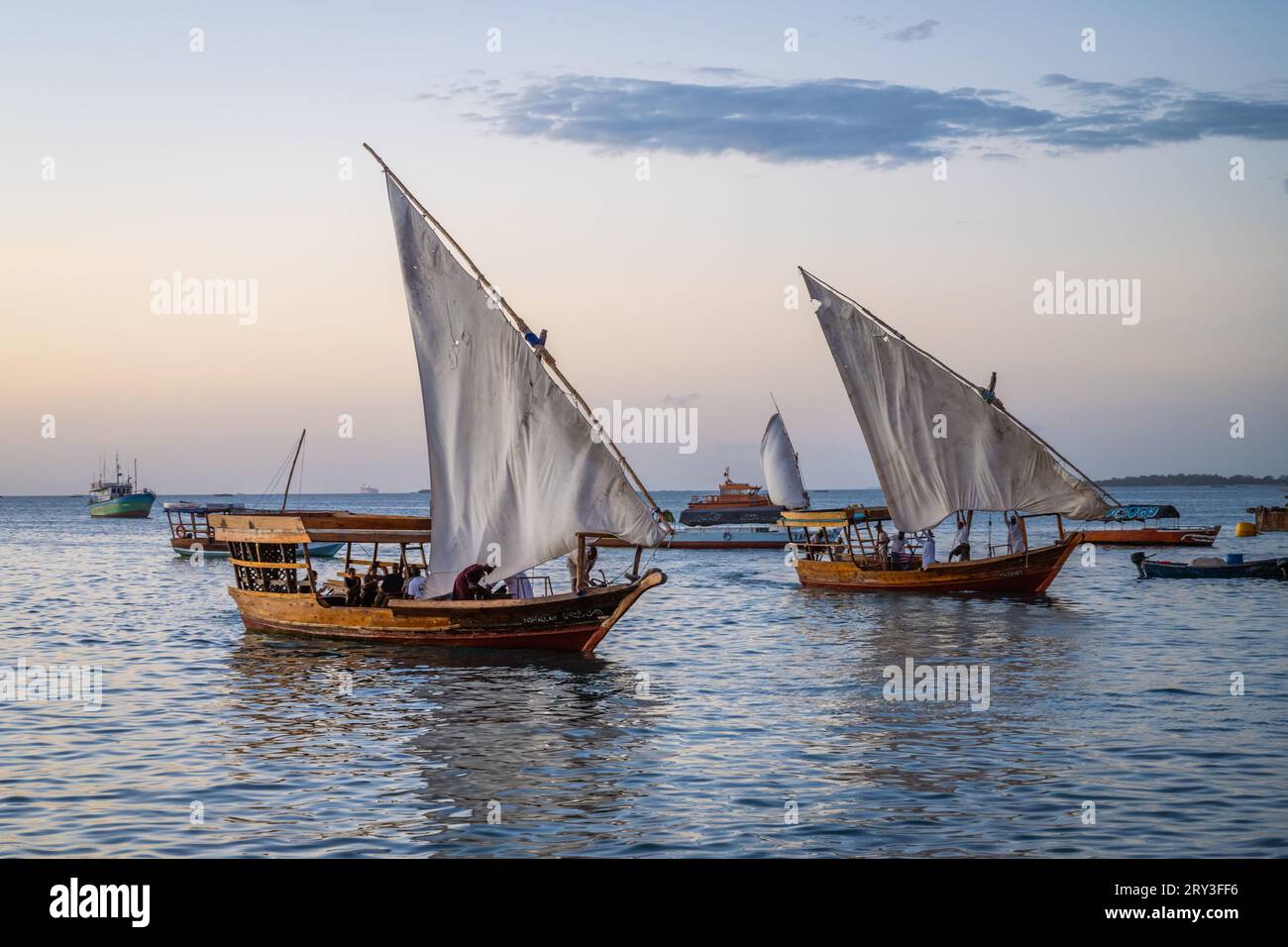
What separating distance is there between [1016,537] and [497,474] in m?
25.0

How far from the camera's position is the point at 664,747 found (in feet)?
58.7

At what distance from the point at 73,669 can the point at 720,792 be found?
18392 mm

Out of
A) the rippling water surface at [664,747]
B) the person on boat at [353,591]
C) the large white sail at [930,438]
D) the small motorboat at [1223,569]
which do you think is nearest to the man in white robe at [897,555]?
the large white sail at [930,438]

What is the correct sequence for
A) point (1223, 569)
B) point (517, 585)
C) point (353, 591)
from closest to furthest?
point (517, 585), point (353, 591), point (1223, 569)

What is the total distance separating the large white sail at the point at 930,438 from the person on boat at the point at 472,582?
2052 centimetres

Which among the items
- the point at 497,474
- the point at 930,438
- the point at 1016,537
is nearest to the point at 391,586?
the point at 497,474

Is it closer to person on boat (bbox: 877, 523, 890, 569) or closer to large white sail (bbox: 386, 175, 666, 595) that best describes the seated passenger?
large white sail (bbox: 386, 175, 666, 595)

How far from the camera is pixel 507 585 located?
28344 mm

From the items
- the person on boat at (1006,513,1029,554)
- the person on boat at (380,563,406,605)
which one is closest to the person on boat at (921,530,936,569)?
the person on boat at (1006,513,1029,554)

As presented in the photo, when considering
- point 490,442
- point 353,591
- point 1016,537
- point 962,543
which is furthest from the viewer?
point 1016,537

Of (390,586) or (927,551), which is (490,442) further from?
(927,551)

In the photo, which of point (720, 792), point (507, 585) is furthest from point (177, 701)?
point (720, 792)

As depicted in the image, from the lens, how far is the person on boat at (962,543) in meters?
42.7
